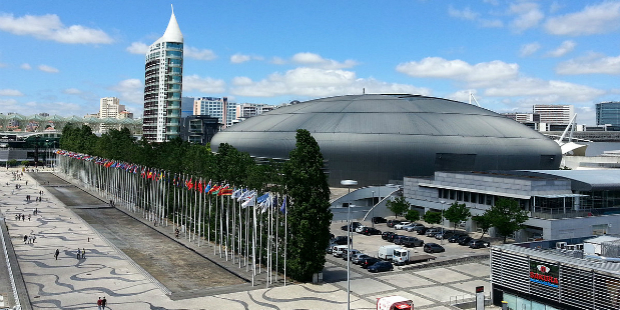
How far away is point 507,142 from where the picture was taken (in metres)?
110

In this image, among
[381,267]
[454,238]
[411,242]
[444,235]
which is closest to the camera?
[381,267]

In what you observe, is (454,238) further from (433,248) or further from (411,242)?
(433,248)

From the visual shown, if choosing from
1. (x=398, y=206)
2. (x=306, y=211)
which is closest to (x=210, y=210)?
(x=306, y=211)

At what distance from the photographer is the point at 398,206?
292 feet

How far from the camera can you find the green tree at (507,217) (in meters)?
68.2

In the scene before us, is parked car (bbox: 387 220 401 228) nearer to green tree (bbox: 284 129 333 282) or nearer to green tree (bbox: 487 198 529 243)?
green tree (bbox: 487 198 529 243)

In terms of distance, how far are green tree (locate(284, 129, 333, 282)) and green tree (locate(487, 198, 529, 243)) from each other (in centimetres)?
2813

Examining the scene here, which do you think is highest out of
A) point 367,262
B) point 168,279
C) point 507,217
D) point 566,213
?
point 566,213

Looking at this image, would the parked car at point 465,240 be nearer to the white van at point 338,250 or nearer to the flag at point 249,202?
the white van at point 338,250

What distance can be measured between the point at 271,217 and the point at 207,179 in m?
19.0

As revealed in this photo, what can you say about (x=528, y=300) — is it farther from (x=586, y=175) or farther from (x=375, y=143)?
(x=375, y=143)

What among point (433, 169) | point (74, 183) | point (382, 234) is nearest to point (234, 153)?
point (382, 234)

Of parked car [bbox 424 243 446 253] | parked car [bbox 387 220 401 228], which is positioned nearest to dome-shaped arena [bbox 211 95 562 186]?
parked car [bbox 387 220 401 228]

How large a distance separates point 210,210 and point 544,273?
134 feet
